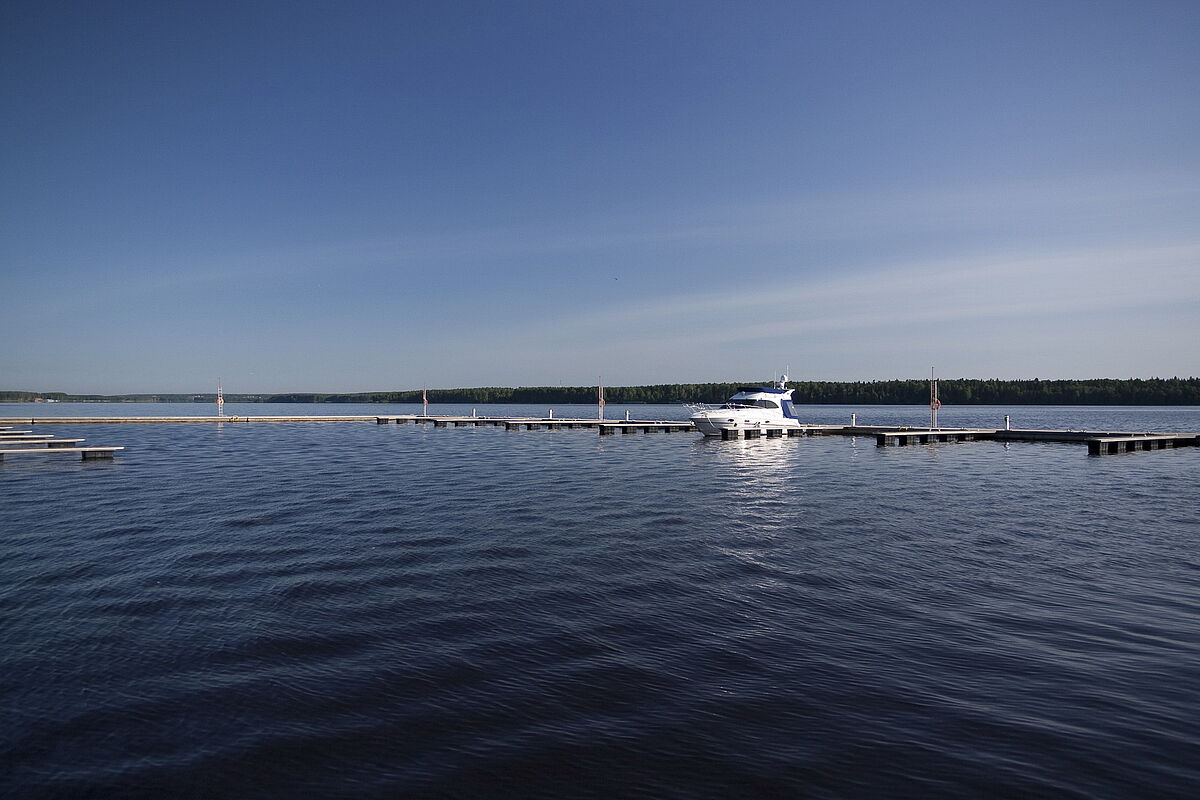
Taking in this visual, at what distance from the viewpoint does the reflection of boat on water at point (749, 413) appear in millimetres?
48125

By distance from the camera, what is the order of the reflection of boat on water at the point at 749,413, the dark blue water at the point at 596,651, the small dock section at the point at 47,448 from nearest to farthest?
1. the dark blue water at the point at 596,651
2. the small dock section at the point at 47,448
3. the reflection of boat on water at the point at 749,413

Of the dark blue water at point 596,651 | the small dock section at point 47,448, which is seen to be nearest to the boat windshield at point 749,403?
the dark blue water at point 596,651

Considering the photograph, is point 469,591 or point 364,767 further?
point 469,591

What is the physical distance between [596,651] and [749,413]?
41485 mm

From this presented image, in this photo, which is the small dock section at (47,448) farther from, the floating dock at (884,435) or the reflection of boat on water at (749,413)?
the reflection of boat on water at (749,413)

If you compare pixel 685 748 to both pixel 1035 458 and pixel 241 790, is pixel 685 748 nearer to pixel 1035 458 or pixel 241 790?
pixel 241 790

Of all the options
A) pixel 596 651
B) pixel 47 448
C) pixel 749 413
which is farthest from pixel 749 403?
pixel 47 448

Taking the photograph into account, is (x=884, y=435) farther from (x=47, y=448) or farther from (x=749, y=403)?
(x=47, y=448)

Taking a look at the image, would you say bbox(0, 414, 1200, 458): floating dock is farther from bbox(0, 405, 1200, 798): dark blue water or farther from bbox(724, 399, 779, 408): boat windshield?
bbox(0, 405, 1200, 798): dark blue water

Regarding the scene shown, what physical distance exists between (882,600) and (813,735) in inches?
199

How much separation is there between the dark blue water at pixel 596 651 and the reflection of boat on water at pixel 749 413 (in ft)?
91.9

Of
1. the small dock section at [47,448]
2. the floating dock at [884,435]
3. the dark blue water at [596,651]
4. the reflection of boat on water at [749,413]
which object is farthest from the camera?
the reflection of boat on water at [749,413]

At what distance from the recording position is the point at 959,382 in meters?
177

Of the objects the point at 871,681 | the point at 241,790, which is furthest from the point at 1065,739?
the point at 241,790
